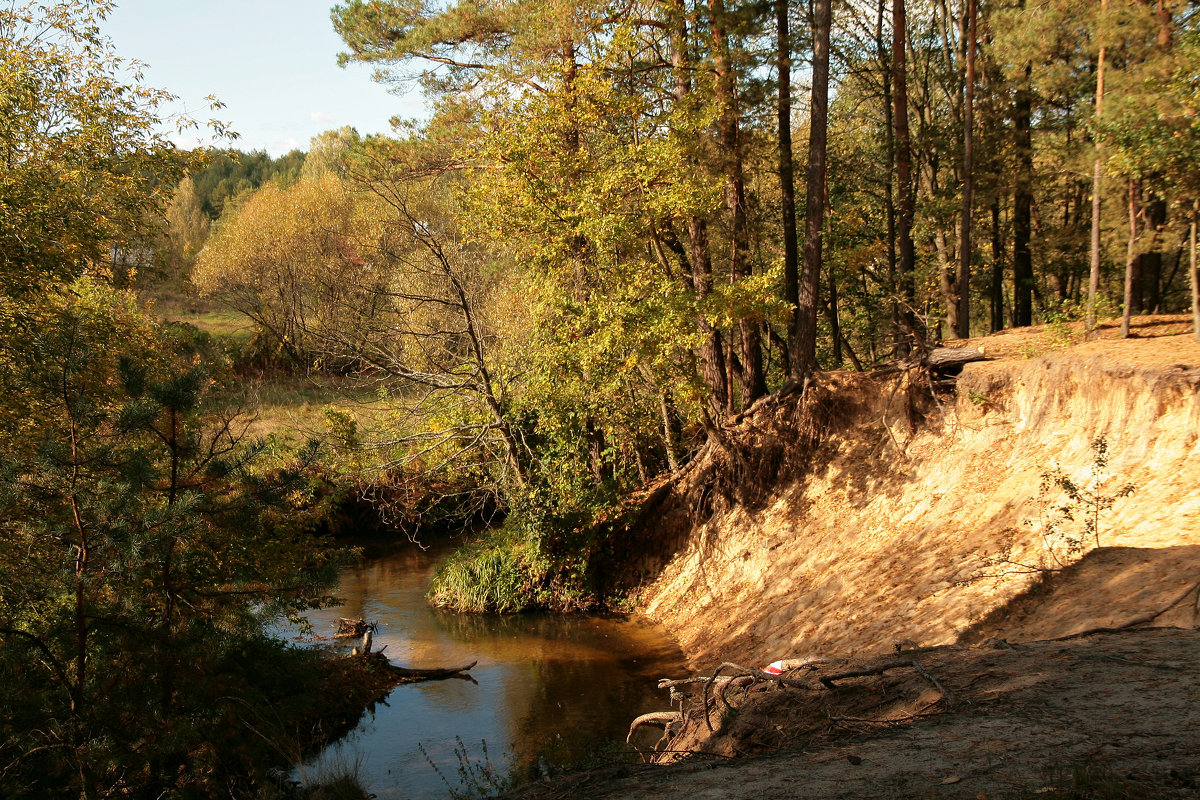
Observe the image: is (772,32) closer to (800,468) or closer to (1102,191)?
(1102,191)

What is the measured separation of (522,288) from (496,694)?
7937mm

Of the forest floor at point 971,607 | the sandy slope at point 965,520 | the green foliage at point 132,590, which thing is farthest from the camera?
the sandy slope at point 965,520

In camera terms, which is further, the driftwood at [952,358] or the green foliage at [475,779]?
the driftwood at [952,358]

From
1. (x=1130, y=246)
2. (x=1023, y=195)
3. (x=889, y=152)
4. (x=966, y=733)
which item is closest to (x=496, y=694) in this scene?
(x=966, y=733)

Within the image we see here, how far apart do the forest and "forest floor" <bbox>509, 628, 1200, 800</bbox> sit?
4242 millimetres

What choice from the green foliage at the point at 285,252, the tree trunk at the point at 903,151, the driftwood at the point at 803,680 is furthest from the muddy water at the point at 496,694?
the green foliage at the point at 285,252

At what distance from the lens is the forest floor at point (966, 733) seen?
14.4 feet

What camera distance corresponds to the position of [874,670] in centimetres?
635

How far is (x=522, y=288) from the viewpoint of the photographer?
1680 cm

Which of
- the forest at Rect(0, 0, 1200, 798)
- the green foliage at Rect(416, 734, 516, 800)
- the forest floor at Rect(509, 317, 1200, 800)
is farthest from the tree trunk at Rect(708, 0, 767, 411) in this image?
the green foliage at Rect(416, 734, 516, 800)

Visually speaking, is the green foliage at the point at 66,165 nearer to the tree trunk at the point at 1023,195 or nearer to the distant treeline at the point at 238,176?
the tree trunk at the point at 1023,195

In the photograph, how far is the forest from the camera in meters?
7.57

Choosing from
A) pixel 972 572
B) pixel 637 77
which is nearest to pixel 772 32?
pixel 637 77

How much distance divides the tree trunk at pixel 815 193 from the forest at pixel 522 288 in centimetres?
7
